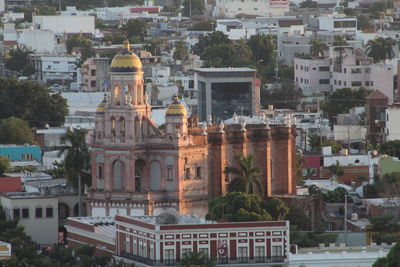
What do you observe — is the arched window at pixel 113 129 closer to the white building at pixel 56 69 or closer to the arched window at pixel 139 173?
the arched window at pixel 139 173

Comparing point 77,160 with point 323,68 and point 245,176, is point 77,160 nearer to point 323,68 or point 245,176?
point 245,176

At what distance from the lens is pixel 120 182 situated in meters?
109

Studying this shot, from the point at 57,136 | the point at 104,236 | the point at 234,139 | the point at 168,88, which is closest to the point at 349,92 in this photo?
the point at 168,88

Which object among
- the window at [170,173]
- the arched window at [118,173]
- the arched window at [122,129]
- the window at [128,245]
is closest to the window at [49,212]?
the arched window at [118,173]

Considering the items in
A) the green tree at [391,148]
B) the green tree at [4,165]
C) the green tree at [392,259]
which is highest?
the green tree at [392,259]

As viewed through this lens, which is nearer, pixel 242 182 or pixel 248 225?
pixel 248 225

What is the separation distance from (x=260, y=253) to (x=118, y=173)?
50.7 ft

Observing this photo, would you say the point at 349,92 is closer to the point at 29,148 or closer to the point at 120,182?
the point at 29,148

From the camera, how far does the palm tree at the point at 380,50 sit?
19175 cm

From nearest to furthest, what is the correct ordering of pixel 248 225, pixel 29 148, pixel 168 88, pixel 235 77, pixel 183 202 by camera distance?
pixel 248 225 → pixel 183 202 → pixel 29 148 → pixel 235 77 → pixel 168 88

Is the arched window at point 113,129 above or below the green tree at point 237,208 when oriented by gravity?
above

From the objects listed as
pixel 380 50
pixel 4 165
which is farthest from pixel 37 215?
pixel 380 50

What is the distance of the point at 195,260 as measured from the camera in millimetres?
92562

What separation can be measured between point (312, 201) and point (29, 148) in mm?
29326
